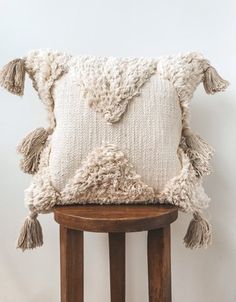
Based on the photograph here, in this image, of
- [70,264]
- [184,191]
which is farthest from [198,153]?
[70,264]

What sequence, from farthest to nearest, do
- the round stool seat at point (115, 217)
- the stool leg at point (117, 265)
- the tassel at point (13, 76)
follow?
1. the stool leg at point (117, 265)
2. the tassel at point (13, 76)
3. the round stool seat at point (115, 217)

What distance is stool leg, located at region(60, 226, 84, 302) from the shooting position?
26.5 inches

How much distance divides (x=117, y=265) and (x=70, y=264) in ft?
0.79

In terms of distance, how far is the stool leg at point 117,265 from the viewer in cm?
88

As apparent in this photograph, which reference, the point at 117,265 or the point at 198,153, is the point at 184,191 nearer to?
the point at 198,153

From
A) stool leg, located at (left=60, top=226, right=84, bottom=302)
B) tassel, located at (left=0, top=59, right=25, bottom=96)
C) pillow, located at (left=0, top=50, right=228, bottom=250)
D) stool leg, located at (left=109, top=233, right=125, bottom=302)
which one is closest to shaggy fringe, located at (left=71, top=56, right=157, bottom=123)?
pillow, located at (left=0, top=50, right=228, bottom=250)

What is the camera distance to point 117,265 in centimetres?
89

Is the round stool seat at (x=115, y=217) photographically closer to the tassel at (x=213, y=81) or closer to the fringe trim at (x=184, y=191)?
the fringe trim at (x=184, y=191)

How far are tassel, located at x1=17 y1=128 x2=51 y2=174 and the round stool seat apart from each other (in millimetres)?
109

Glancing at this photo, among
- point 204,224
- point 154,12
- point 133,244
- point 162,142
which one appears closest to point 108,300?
point 133,244

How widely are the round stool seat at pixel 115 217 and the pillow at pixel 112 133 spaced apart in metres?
0.02

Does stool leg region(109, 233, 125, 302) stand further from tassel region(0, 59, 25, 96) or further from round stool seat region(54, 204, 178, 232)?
tassel region(0, 59, 25, 96)

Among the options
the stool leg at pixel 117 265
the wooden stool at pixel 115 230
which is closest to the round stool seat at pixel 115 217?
the wooden stool at pixel 115 230

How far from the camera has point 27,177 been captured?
97cm
